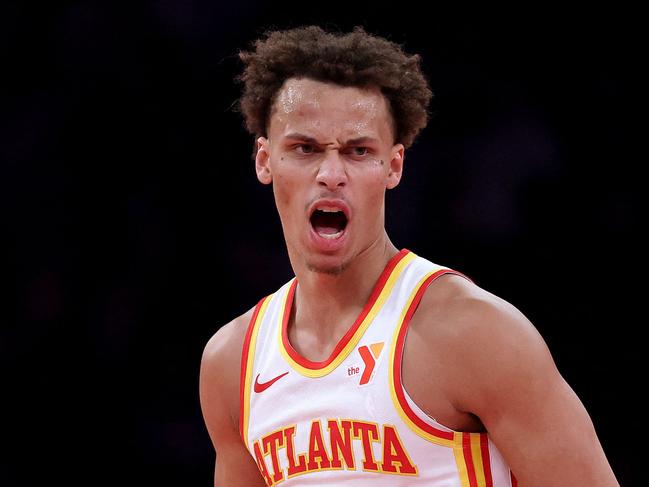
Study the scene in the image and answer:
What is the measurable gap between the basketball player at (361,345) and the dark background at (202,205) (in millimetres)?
1823

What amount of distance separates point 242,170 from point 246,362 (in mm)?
2158

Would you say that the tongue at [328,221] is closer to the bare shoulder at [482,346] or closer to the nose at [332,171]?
the nose at [332,171]

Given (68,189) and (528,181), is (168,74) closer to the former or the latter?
(68,189)

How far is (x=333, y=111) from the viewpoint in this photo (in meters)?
2.31

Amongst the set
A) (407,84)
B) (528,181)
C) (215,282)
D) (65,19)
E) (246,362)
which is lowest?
(246,362)

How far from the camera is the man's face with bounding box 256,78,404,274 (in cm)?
228

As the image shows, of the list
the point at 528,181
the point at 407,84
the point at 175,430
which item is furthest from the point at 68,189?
the point at 407,84

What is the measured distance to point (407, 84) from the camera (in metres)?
2.48

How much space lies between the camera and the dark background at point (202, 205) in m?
4.25

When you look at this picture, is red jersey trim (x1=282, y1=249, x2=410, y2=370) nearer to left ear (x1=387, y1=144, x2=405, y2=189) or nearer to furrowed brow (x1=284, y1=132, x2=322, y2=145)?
left ear (x1=387, y1=144, x2=405, y2=189)

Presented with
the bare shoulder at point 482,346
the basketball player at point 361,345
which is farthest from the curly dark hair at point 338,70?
the bare shoulder at point 482,346

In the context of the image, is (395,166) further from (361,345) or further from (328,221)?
(361,345)

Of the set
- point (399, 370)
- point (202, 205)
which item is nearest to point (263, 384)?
point (399, 370)

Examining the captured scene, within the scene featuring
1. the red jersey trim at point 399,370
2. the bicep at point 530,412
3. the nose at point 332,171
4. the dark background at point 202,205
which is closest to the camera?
the bicep at point 530,412
